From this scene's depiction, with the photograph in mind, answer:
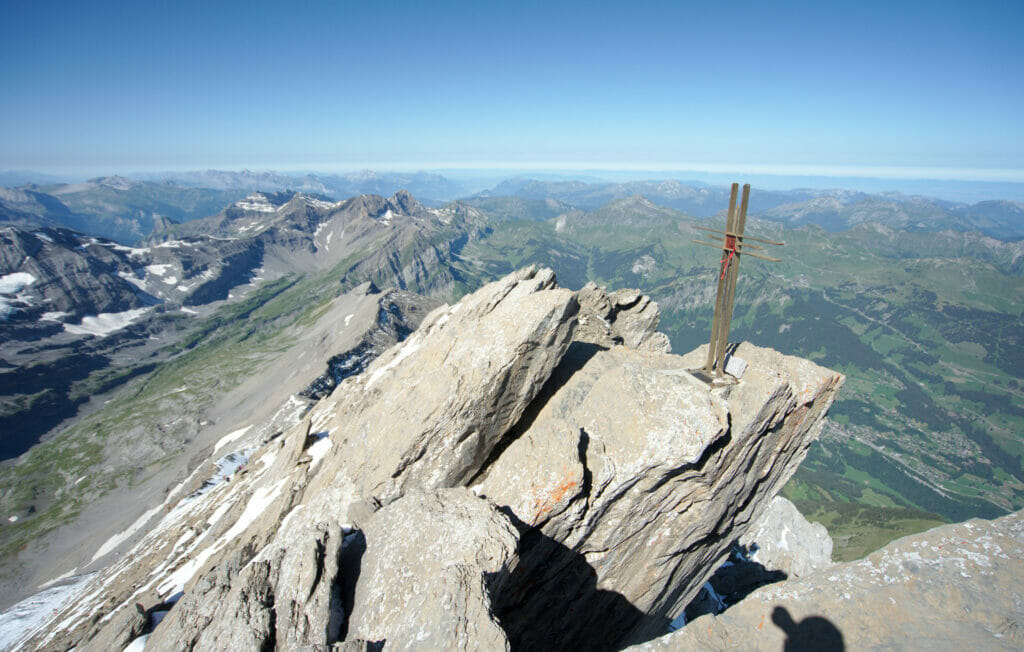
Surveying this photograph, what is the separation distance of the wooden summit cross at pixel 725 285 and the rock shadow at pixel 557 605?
1153 centimetres

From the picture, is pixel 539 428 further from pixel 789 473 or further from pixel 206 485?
pixel 206 485

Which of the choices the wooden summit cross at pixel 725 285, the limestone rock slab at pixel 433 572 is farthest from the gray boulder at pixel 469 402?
the wooden summit cross at pixel 725 285

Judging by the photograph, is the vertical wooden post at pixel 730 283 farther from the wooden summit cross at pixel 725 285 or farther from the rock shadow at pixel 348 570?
the rock shadow at pixel 348 570

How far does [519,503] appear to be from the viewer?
16391mm

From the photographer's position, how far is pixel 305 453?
Result: 35188 millimetres

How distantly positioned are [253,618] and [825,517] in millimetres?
193816

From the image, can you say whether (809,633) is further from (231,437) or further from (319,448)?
(231,437)

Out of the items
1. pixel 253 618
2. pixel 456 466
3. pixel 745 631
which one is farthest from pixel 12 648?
pixel 745 631

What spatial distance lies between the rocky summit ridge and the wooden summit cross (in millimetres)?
1376

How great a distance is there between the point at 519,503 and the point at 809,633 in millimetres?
9890

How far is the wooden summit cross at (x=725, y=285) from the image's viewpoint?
18422 mm

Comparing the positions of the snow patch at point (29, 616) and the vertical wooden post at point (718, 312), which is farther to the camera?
the snow patch at point (29, 616)

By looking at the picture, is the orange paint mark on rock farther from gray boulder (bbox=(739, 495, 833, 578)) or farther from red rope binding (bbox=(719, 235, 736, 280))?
gray boulder (bbox=(739, 495, 833, 578))

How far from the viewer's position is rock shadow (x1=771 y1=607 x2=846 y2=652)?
11.4 meters
